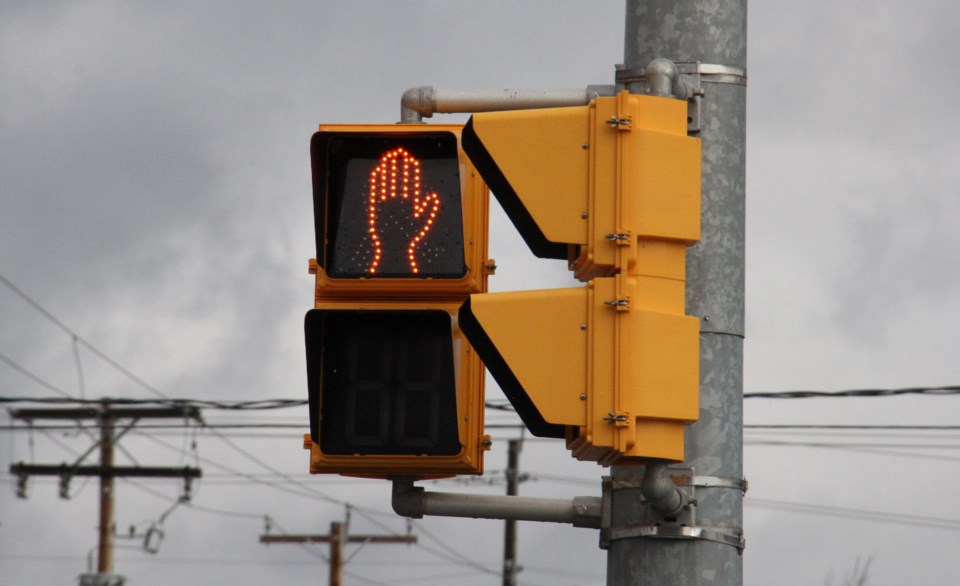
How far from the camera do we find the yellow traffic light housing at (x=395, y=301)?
18.9 ft

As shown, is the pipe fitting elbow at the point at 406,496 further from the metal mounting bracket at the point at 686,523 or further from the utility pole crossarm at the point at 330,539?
the utility pole crossarm at the point at 330,539

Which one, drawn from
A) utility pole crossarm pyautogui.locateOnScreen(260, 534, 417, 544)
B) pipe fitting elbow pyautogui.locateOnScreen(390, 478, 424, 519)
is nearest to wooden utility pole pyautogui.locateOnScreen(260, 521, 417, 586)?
utility pole crossarm pyautogui.locateOnScreen(260, 534, 417, 544)

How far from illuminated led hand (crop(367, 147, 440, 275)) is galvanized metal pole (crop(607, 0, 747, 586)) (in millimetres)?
785

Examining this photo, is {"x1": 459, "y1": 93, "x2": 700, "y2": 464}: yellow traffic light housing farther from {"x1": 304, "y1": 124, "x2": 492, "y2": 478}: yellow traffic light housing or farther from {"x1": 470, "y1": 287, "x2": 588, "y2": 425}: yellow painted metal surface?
{"x1": 304, "y1": 124, "x2": 492, "y2": 478}: yellow traffic light housing

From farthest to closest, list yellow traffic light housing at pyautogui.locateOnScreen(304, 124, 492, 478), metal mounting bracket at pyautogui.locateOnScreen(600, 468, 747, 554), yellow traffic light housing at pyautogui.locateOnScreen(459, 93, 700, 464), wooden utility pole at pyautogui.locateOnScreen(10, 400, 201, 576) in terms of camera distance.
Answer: wooden utility pole at pyautogui.locateOnScreen(10, 400, 201, 576), yellow traffic light housing at pyautogui.locateOnScreen(304, 124, 492, 478), metal mounting bracket at pyautogui.locateOnScreen(600, 468, 747, 554), yellow traffic light housing at pyautogui.locateOnScreen(459, 93, 700, 464)

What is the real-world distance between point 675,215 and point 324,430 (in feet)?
5.02

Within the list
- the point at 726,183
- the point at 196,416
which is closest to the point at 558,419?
the point at 726,183

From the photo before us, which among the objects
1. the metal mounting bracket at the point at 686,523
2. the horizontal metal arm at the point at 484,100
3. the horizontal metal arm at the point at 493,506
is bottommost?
the metal mounting bracket at the point at 686,523

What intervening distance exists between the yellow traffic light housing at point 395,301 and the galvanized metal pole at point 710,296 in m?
0.69

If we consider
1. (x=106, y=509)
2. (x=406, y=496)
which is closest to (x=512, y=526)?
(x=106, y=509)

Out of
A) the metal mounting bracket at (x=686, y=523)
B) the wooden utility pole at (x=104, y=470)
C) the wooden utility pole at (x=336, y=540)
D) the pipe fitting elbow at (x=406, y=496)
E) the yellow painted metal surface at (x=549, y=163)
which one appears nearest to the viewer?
the yellow painted metal surface at (x=549, y=163)

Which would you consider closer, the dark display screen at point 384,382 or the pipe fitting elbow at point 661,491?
the pipe fitting elbow at point 661,491

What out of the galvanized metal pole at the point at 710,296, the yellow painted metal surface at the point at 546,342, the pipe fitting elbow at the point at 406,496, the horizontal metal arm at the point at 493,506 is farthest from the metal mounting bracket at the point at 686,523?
the pipe fitting elbow at the point at 406,496

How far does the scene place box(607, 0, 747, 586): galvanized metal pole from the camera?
5.12 m
